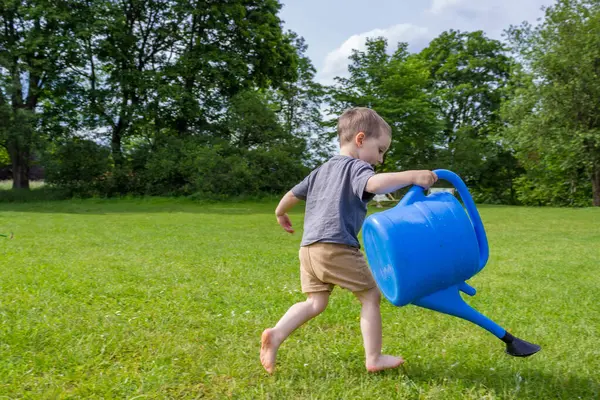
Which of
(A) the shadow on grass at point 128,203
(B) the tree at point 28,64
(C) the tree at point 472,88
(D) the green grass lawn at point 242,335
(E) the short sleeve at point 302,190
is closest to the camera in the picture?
(D) the green grass lawn at point 242,335

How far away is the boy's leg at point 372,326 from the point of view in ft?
8.63

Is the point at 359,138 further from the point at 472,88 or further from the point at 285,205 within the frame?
the point at 472,88

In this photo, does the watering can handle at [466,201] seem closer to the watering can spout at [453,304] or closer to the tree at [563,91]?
the watering can spout at [453,304]

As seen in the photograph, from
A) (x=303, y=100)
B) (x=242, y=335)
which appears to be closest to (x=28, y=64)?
(x=303, y=100)

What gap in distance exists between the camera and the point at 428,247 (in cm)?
233

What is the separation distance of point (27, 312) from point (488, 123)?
35064mm

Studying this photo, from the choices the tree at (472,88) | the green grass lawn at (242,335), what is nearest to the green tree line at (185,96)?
the tree at (472,88)

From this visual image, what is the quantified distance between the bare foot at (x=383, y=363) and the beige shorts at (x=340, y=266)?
0.42 m

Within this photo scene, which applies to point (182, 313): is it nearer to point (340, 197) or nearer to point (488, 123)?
point (340, 197)

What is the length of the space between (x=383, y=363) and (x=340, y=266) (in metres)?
0.61

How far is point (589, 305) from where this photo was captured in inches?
175

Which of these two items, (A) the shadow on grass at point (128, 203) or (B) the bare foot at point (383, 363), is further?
(A) the shadow on grass at point (128, 203)

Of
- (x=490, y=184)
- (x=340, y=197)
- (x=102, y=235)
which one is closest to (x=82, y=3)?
(x=102, y=235)

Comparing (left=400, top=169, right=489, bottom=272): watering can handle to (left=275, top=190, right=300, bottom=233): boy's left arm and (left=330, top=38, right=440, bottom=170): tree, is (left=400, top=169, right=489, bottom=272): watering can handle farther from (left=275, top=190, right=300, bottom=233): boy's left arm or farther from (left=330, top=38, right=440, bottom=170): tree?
(left=330, top=38, right=440, bottom=170): tree
